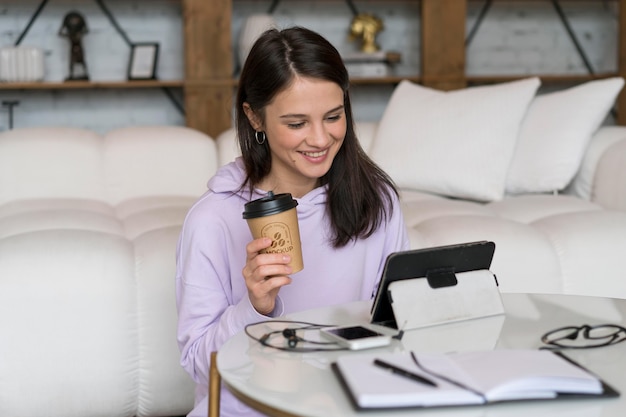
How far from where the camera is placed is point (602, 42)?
5012 millimetres

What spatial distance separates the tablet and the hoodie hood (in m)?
0.42

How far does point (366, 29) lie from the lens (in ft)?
14.8

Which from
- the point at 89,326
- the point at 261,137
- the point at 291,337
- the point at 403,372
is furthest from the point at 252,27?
the point at 403,372

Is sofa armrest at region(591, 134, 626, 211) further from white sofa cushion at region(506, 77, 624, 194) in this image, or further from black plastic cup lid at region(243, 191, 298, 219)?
black plastic cup lid at region(243, 191, 298, 219)

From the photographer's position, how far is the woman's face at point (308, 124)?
1543mm

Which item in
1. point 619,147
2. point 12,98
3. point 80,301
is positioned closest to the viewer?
point 80,301

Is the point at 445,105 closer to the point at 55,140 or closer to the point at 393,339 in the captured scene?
the point at 55,140

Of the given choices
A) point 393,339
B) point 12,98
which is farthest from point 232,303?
point 12,98

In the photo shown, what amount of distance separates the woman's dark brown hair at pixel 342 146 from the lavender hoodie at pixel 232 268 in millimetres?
27

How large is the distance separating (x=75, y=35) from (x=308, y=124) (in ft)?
9.67

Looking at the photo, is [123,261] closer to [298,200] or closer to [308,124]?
[298,200]

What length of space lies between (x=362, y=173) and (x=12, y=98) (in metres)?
3.14

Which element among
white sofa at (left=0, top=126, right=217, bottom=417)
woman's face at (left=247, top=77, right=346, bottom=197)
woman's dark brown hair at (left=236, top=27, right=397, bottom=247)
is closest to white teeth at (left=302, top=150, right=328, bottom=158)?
woman's face at (left=247, top=77, right=346, bottom=197)

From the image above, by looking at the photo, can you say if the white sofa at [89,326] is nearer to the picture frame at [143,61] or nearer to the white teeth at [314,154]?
the white teeth at [314,154]
